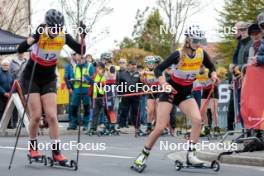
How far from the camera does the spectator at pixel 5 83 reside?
20.0m

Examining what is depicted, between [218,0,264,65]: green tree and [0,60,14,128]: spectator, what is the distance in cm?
4042

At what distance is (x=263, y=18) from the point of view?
11.6 metres

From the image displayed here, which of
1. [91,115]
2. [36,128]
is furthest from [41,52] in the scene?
[91,115]

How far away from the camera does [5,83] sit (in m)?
20.0

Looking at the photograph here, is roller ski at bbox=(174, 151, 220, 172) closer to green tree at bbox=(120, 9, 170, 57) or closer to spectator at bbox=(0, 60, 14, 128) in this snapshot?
spectator at bbox=(0, 60, 14, 128)

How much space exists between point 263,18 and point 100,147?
16.4 ft

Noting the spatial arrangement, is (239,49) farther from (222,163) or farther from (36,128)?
(36,128)

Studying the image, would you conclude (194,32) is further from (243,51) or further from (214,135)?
(214,135)

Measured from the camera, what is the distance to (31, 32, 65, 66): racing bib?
10.5 m

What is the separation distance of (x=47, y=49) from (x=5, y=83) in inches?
384

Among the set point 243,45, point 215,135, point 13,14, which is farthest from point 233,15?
point 243,45

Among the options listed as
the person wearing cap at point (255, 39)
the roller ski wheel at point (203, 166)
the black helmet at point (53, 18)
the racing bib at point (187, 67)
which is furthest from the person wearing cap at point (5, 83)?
the roller ski wheel at point (203, 166)

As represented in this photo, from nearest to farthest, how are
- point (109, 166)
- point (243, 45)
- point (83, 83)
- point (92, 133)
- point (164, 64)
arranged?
1. point (164, 64)
2. point (109, 166)
3. point (243, 45)
4. point (92, 133)
5. point (83, 83)

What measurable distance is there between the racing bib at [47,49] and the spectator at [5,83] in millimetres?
9577
